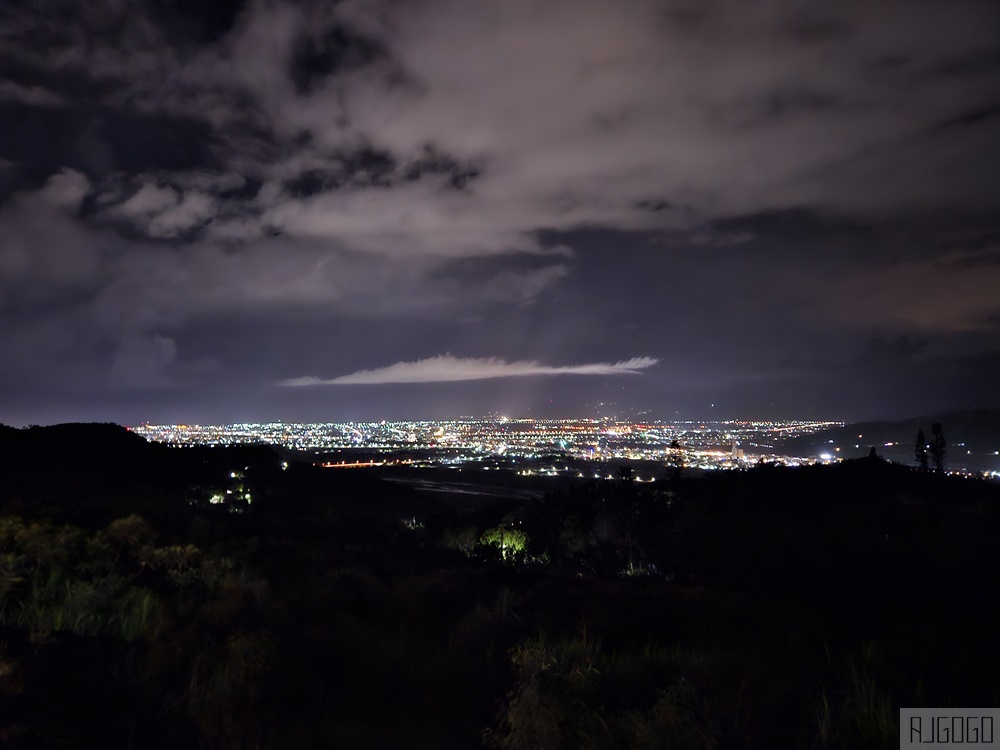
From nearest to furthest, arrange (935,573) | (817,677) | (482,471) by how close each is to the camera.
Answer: (817,677) → (935,573) → (482,471)

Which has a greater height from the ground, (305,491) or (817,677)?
(817,677)

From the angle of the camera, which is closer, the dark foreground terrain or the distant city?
the dark foreground terrain

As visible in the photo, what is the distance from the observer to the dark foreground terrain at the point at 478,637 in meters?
5.11

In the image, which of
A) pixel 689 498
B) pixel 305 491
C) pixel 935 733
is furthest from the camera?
pixel 305 491

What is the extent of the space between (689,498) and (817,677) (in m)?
22.7

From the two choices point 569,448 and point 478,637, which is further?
point 569,448

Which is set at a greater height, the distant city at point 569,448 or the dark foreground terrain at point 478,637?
the dark foreground terrain at point 478,637

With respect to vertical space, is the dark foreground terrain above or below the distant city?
above

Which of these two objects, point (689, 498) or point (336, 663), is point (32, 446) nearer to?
point (689, 498)

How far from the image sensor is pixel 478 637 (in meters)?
7.41

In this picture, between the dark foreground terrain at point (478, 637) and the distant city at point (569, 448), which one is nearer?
the dark foreground terrain at point (478, 637)

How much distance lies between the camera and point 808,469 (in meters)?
34.8

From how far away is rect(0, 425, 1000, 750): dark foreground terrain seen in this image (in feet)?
16.8

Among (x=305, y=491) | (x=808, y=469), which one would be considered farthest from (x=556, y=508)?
(x=305, y=491)
